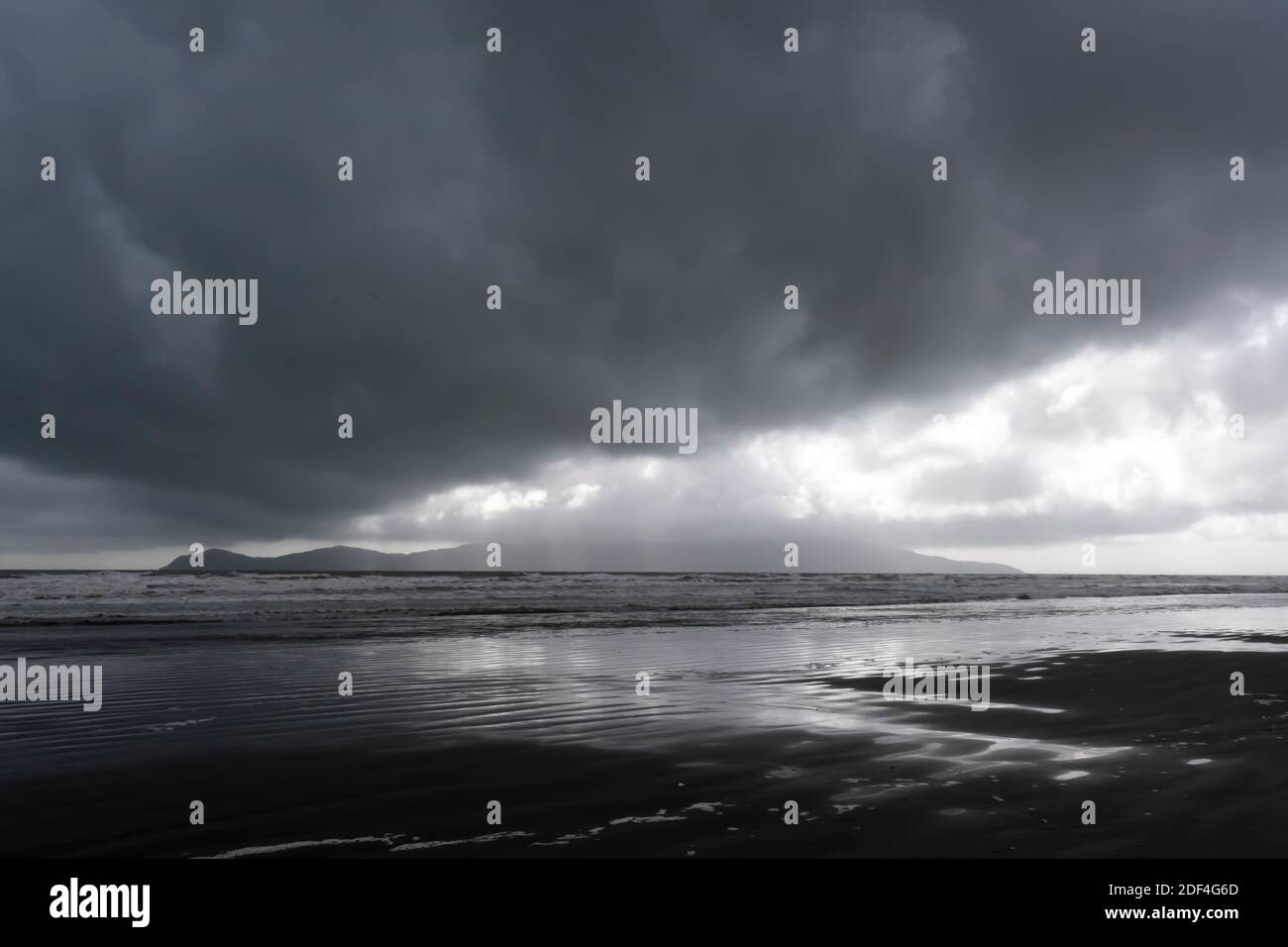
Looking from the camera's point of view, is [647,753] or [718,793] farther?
[647,753]

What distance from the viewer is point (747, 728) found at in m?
9.53

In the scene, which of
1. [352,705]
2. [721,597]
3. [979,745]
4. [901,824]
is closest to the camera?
[901,824]

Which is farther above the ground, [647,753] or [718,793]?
[718,793]

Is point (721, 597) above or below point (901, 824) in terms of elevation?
below

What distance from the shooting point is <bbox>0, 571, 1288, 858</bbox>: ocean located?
557 centimetres

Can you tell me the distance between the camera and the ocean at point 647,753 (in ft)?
18.3

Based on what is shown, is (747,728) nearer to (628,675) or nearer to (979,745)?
(979,745)

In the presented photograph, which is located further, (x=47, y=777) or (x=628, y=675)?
(x=628, y=675)

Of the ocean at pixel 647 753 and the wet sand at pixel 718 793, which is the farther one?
the ocean at pixel 647 753

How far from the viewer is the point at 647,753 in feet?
27.0

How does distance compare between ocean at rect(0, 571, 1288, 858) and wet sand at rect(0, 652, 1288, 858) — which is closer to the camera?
wet sand at rect(0, 652, 1288, 858)
